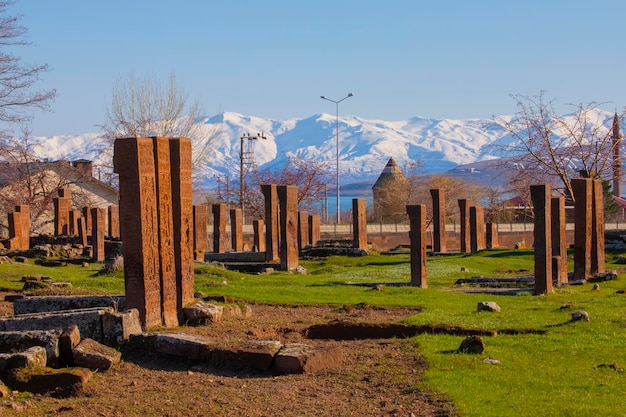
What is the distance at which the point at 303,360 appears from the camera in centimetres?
1056

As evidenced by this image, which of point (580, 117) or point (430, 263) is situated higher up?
point (580, 117)

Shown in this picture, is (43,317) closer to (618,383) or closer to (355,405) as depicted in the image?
(355,405)

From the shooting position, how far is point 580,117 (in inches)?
1871

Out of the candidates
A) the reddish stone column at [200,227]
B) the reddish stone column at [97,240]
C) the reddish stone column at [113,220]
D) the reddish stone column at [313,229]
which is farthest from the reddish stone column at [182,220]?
the reddish stone column at [113,220]

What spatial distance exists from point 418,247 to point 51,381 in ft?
41.9

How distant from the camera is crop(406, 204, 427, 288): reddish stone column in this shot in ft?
71.2

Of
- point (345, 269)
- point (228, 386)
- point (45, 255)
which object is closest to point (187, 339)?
point (228, 386)

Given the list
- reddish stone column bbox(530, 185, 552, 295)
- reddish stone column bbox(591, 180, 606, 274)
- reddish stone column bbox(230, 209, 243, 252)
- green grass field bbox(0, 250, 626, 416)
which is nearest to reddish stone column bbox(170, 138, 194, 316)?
green grass field bbox(0, 250, 626, 416)

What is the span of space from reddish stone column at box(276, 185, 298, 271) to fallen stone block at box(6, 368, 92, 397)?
17973 millimetres

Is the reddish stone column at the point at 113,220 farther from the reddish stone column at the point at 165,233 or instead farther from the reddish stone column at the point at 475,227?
the reddish stone column at the point at 165,233

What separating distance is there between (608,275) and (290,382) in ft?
44.0

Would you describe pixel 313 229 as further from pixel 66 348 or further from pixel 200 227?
pixel 66 348

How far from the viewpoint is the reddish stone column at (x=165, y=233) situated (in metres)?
13.5

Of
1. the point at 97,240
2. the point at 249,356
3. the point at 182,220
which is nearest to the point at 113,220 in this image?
the point at 97,240
